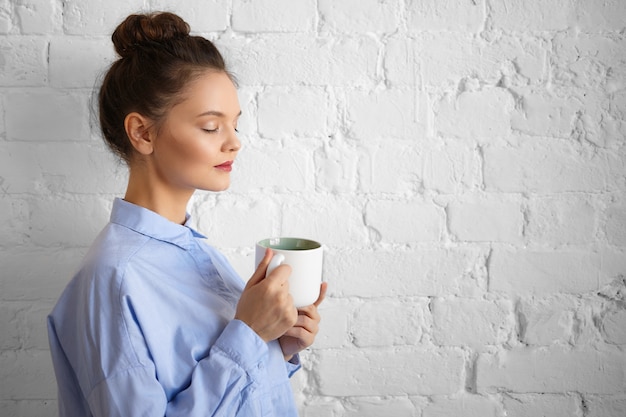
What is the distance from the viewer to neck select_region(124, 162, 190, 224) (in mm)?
900

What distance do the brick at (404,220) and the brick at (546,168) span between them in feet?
0.43

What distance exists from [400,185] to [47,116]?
0.71m

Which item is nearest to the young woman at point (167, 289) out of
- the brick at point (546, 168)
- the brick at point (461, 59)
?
the brick at point (461, 59)

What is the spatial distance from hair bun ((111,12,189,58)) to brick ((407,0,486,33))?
1.55 ft

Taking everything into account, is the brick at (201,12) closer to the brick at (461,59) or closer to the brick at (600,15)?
the brick at (461,59)

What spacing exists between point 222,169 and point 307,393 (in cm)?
56

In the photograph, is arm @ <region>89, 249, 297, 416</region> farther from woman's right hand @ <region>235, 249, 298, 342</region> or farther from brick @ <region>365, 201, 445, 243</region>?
brick @ <region>365, 201, 445, 243</region>

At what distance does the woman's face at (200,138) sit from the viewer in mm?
854

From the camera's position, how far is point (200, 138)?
854 mm

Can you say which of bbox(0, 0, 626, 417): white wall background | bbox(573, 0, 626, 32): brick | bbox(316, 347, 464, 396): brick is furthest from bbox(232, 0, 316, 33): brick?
bbox(316, 347, 464, 396): brick

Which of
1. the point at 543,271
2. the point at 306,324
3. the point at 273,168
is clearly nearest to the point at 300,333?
the point at 306,324

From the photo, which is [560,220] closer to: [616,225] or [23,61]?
[616,225]

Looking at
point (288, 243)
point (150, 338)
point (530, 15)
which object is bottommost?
point (150, 338)

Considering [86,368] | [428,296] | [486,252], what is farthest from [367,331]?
[86,368]
